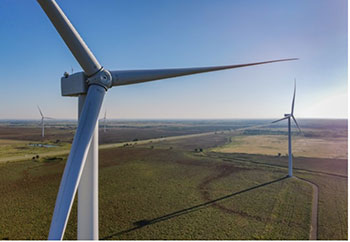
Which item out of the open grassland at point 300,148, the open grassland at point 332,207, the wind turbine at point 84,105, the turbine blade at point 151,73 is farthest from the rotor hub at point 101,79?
the open grassland at point 300,148

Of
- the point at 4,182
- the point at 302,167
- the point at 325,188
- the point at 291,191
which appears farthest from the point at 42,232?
the point at 302,167

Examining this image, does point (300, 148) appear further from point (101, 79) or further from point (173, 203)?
point (101, 79)

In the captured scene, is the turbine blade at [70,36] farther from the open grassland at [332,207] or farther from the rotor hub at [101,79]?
the open grassland at [332,207]

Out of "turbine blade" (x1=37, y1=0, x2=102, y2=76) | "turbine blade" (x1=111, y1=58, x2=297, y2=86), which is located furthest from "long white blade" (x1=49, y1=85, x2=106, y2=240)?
"turbine blade" (x1=111, y1=58, x2=297, y2=86)

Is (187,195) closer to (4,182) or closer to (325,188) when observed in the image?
(325,188)

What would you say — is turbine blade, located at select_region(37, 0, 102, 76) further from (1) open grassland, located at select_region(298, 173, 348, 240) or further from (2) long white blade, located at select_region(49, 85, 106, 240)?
(1) open grassland, located at select_region(298, 173, 348, 240)

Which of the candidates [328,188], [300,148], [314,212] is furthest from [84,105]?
[300,148]
